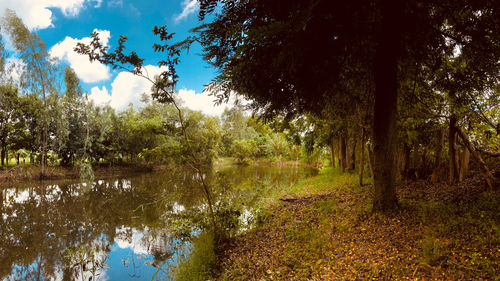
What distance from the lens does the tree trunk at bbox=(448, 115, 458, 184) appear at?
517 cm

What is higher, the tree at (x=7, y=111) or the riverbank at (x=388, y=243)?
the tree at (x=7, y=111)

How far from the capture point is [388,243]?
11.9 feet

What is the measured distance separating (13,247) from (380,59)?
38.5ft

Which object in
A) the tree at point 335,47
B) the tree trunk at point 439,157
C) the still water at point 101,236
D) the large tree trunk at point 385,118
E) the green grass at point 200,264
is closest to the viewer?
the tree at point 335,47

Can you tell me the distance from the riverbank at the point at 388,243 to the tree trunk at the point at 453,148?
36 centimetres

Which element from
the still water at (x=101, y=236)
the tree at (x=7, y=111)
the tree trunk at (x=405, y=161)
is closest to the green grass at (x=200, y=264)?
the still water at (x=101, y=236)

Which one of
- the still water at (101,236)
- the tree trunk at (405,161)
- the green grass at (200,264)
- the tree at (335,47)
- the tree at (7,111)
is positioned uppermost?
the tree at (7,111)

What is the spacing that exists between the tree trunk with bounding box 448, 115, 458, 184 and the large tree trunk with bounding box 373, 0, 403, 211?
2.00 metres

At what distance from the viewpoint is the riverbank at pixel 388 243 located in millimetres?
2867

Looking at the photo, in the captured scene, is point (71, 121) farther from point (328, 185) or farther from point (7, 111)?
point (328, 185)

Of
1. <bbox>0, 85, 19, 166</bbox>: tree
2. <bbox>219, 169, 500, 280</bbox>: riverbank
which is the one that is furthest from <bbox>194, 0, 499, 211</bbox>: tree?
<bbox>0, 85, 19, 166</bbox>: tree

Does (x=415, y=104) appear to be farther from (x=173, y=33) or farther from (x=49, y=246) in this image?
(x=49, y=246)

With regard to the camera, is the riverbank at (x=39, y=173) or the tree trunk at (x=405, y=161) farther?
the riverbank at (x=39, y=173)

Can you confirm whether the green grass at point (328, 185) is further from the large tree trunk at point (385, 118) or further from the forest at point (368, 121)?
the large tree trunk at point (385, 118)
